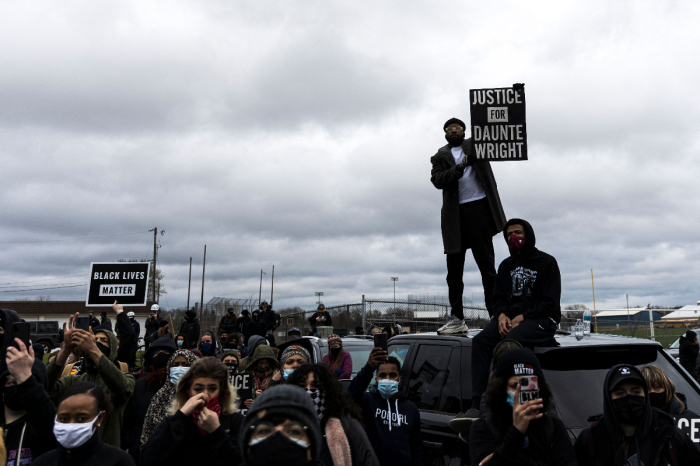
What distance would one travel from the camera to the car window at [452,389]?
Answer: 501cm

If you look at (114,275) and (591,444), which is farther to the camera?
(114,275)

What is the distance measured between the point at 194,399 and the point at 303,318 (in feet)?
65.1

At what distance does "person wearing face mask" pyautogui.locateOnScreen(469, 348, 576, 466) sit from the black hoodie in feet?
4.26

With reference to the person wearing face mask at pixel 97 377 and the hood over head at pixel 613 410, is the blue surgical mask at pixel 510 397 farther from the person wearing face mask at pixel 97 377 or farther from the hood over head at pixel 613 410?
the person wearing face mask at pixel 97 377

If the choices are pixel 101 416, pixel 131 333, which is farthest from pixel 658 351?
pixel 131 333

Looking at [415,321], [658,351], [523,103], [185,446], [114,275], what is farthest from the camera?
[114,275]

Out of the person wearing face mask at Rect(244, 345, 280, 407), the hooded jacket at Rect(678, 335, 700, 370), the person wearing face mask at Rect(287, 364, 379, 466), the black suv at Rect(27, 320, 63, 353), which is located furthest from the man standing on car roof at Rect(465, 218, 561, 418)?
the black suv at Rect(27, 320, 63, 353)

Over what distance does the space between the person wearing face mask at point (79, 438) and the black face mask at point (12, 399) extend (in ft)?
1.32

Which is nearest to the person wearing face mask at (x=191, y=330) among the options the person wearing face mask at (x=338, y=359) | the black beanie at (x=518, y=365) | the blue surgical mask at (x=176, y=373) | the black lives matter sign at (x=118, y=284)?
the black lives matter sign at (x=118, y=284)

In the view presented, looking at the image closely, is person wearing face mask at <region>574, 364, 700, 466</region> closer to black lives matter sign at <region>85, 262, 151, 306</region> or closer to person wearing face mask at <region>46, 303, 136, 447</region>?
person wearing face mask at <region>46, 303, 136, 447</region>

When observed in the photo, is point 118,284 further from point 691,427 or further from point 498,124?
point 691,427

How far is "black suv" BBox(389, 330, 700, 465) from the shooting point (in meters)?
4.14

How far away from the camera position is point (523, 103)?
21.2ft

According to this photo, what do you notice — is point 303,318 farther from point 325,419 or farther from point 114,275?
point 325,419
